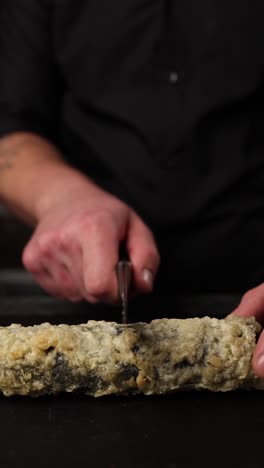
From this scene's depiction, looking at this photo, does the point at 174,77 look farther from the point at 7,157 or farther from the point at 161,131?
the point at 7,157

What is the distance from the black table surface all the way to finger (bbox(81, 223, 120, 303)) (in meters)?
0.22

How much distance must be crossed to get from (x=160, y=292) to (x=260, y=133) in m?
0.41

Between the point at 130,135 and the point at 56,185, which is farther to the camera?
the point at 130,135

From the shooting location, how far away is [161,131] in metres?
1.70

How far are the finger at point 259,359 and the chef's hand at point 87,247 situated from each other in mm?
291

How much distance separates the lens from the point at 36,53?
185cm

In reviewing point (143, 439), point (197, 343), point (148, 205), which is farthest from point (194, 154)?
point (143, 439)

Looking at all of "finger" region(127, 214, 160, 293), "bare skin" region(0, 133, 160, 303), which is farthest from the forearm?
"finger" region(127, 214, 160, 293)

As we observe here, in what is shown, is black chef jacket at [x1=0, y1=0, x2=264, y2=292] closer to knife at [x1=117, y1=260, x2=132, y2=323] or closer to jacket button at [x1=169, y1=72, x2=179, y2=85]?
jacket button at [x1=169, y1=72, x2=179, y2=85]

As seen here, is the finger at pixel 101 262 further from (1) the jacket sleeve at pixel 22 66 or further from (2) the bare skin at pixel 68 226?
(1) the jacket sleeve at pixel 22 66

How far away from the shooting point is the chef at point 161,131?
166 cm

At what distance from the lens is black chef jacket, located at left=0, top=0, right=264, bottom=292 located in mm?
1668

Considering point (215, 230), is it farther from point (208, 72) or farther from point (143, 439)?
point (143, 439)

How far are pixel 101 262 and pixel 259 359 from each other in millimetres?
332
